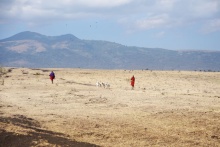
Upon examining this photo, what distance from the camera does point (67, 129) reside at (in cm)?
1505

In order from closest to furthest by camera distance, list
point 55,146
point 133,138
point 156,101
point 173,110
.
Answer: point 55,146
point 133,138
point 173,110
point 156,101

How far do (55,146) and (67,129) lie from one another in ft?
13.9

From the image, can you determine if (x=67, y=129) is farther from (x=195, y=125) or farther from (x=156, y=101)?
(x=156, y=101)

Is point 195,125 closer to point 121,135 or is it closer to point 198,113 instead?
point 198,113

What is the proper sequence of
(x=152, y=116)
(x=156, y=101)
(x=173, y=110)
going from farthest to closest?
(x=156, y=101), (x=173, y=110), (x=152, y=116)

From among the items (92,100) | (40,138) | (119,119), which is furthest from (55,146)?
(92,100)

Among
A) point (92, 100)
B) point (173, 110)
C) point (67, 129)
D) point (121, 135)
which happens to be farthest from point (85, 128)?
point (92, 100)

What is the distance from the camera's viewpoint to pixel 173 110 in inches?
794

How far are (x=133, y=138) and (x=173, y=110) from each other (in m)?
6.75

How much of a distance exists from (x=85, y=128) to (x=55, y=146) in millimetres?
4553

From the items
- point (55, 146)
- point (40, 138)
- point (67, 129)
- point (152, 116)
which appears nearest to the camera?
point (55, 146)

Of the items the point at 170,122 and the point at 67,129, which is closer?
the point at 67,129

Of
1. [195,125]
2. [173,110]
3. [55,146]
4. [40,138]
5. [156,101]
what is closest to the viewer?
[55,146]

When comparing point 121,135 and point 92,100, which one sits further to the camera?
point 92,100
